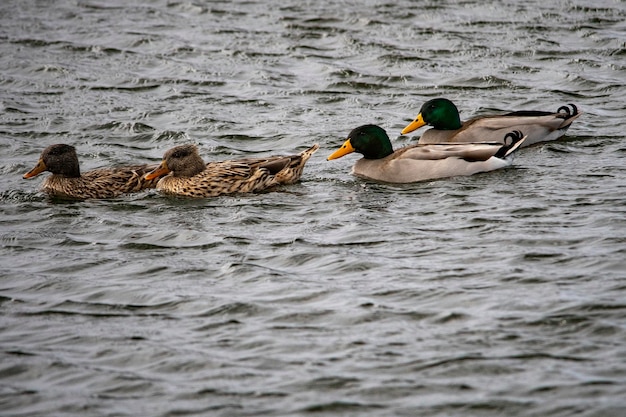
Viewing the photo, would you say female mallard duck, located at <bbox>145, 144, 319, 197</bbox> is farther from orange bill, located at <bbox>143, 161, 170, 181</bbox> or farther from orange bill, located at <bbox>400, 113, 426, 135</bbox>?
orange bill, located at <bbox>400, 113, 426, 135</bbox>

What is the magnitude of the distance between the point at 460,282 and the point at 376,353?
1472 mm

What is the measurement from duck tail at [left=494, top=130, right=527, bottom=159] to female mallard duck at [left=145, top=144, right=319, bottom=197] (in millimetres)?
2246

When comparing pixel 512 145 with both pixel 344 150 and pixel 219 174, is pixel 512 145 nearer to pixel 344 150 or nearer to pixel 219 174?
pixel 344 150

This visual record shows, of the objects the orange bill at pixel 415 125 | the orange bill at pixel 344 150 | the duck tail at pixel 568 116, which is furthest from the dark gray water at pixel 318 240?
the orange bill at pixel 415 125

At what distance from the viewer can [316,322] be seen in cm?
838

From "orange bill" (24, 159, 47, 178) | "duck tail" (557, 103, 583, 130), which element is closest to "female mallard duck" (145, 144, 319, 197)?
"orange bill" (24, 159, 47, 178)

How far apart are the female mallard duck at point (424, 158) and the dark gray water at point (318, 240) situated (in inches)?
8.3

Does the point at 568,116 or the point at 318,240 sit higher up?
the point at 568,116

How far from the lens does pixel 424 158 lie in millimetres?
12672

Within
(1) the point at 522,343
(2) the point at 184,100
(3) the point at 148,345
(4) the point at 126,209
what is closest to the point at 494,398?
(1) the point at 522,343

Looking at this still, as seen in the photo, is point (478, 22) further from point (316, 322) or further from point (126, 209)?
point (316, 322)

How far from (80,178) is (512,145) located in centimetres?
495

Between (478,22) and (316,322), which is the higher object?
(478,22)

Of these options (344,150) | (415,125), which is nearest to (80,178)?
(344,150)
